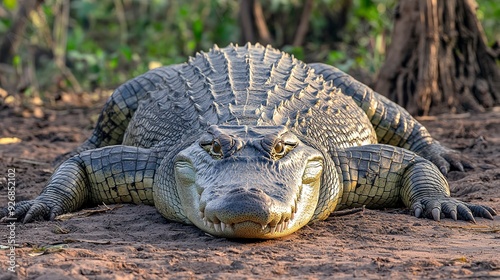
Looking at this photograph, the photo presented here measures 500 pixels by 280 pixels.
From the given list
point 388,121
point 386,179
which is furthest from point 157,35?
point 386,179

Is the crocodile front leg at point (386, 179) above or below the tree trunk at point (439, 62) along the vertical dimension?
below

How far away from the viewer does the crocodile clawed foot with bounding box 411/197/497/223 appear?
4553 millimetres

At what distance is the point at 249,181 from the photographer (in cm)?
387

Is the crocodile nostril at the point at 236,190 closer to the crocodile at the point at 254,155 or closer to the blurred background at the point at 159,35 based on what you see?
the crocodile at the point at 254,155

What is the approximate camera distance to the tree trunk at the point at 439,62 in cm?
789

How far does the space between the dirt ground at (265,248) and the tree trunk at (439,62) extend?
2.58m

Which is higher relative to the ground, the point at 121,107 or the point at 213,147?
the point at 121,107

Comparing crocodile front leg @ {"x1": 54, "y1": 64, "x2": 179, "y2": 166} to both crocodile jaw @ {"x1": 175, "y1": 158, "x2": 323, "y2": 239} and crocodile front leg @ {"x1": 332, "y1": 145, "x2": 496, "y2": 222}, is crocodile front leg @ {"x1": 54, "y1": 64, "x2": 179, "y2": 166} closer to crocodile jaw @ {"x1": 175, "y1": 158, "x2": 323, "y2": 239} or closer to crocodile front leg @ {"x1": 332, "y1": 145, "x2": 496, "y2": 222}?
crocodile front leg @ {"x1": 332, "y1": 145, "x2": 496, "y2": 222}

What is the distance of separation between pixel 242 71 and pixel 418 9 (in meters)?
2.86

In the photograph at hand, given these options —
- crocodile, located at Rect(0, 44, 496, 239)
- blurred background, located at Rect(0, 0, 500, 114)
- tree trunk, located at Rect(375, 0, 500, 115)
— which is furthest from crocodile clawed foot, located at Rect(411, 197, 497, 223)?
blurred background, located at Rect(0, 0, 500, 114)

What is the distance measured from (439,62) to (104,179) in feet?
14.0

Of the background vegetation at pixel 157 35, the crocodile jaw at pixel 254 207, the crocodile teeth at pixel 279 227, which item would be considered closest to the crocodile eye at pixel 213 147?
the crocodile jaw at pixel 254 207

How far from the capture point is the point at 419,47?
793 centimetres

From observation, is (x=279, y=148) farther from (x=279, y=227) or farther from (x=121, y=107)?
(x=121, y=107)
